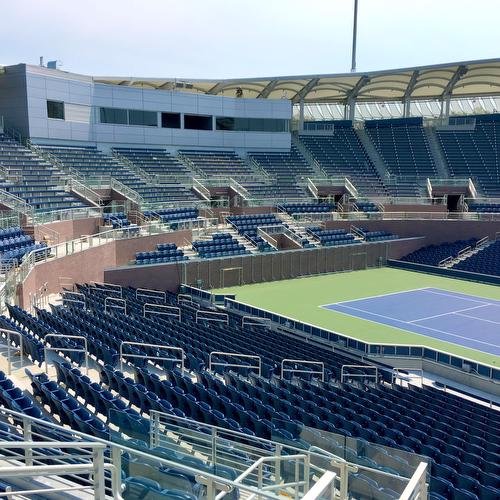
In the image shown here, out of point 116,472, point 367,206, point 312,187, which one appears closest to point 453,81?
point 367,206

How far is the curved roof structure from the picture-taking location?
4594cm

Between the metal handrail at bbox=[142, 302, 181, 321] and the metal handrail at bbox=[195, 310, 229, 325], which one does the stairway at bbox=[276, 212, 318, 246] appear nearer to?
the metal handrail at bbox=[195, 310, 229, 325]

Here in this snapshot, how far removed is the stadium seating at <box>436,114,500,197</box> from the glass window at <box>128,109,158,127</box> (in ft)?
81.6

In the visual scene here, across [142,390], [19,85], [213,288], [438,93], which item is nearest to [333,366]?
[142,390]

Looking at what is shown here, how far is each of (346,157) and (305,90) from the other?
740 cm

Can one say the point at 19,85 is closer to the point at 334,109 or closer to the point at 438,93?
the point at 334,109

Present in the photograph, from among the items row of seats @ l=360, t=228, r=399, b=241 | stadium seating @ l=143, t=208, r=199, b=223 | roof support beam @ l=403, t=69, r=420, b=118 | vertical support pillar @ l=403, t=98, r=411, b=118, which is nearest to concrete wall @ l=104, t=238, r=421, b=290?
row of seats @ l=360, t=228, r=399, b=241

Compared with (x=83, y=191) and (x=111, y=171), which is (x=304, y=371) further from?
(x=111, y=171)

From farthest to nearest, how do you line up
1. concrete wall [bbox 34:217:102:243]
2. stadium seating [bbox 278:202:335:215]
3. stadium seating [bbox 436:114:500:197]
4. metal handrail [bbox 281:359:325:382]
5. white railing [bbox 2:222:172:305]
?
stadium seating [bbox 436:114:500:197] → stadium seating [bbox 278:202:335:215] → concrete wall [bbox 34:217:102:243] → white railing [bbox 2:222:172:305] → metal handrail [bbox 281:359:325:382]

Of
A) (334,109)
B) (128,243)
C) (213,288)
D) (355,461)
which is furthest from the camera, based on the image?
(334,109)

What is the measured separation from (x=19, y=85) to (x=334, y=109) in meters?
32.4

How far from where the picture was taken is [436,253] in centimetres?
3844

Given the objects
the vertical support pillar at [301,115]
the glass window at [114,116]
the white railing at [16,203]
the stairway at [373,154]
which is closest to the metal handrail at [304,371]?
the white railing at [16,203]

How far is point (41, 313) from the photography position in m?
16.7
